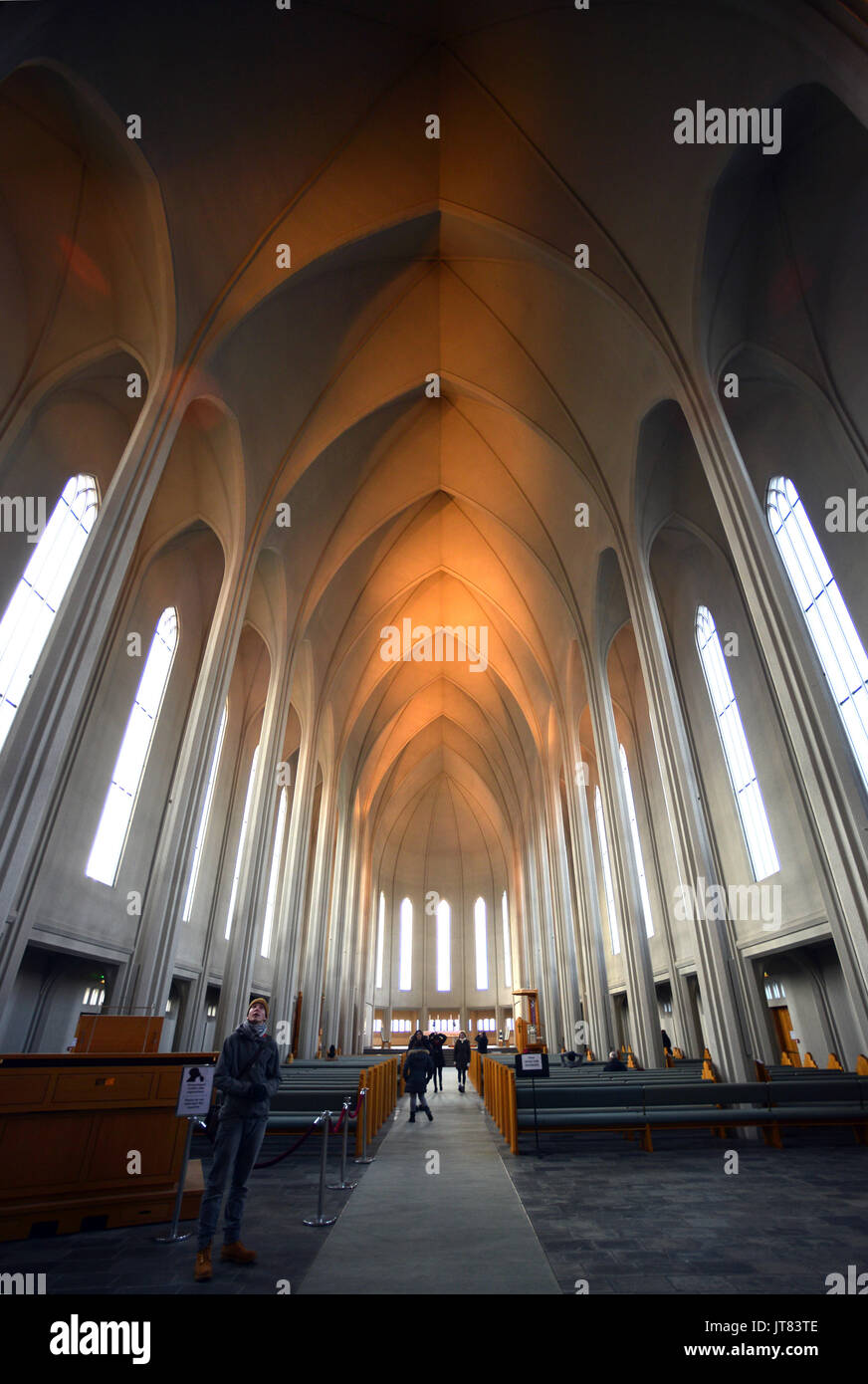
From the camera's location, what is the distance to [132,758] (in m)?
14.7

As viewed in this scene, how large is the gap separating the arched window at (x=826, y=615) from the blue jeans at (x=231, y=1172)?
1006 cm

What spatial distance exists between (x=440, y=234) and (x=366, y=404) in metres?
3.88

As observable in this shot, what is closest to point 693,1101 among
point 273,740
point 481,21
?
point 273,740

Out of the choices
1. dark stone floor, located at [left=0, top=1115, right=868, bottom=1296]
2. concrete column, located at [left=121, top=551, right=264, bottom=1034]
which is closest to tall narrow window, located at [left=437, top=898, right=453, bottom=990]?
concrete column, located at [left=121, top=551, right=264, bottom=1034]

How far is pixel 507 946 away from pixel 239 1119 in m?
39.0

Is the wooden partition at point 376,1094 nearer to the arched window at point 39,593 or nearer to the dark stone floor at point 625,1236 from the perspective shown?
the dark stone floor at point 625,1236

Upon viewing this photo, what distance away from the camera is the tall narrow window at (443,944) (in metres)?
39.7

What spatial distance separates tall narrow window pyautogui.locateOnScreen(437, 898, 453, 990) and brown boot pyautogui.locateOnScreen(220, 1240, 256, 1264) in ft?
127

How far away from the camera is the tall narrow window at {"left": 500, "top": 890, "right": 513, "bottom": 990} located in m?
39.2

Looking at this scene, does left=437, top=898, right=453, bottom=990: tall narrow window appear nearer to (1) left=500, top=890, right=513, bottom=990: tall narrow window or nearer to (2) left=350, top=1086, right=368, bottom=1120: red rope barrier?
(1) left=500, top=890, right=513, bottom=990: tall narrow window

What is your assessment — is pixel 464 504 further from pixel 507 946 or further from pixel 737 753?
pixel 507 946

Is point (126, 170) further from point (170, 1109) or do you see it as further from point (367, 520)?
point (170, 1109)

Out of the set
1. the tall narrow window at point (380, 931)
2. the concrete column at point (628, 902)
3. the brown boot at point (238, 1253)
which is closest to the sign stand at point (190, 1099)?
the brown boot at point (238, 1253)

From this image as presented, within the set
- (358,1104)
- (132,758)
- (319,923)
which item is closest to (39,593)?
(132,758)
